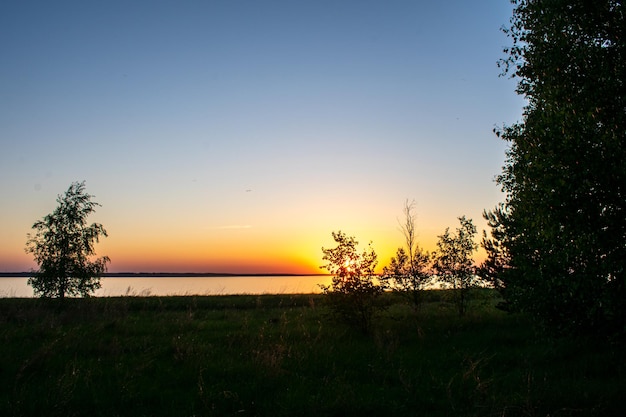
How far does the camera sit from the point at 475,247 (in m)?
22.5

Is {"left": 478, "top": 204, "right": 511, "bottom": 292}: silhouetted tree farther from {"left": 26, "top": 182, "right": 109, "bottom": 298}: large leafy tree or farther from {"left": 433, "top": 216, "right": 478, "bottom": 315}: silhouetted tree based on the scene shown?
{"left": 26, "top": 182, "right": 109, "bottom": 298}: large leafy tree

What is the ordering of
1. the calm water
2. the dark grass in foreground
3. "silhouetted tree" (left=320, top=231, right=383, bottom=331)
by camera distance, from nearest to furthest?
the dark grass in foreground → "silhouetted tree" (left=320, top=231, right=383, bottom=331) → the calm water

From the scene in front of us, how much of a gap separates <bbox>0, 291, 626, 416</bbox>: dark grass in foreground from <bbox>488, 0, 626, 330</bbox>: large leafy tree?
2289mm

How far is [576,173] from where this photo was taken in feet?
31.4

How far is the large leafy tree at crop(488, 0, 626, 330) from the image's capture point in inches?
371

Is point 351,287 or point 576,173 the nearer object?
point 576,173

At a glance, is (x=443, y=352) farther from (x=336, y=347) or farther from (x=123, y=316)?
(x=123, y=316)

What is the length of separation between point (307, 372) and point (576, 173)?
29.5 feet

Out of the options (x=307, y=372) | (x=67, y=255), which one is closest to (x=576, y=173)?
(x=307, y=372)

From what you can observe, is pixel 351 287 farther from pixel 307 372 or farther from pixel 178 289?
pixel 178 289

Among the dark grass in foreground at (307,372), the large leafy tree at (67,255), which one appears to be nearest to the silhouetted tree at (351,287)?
the dark grass in foreground at (307,372)

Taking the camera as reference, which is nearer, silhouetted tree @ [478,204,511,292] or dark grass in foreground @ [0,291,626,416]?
dark grass in foreground @ [0,291,626,416]

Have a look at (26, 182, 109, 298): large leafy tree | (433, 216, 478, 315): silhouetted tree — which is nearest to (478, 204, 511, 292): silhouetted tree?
(433, 216, 478, 315): silhouetted tree

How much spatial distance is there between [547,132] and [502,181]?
5.14 m
